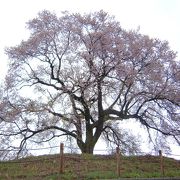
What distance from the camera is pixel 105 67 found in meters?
27.8

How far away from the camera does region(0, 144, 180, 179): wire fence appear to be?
19.4m

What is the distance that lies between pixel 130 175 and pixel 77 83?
8.79 m

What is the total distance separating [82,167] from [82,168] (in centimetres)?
17

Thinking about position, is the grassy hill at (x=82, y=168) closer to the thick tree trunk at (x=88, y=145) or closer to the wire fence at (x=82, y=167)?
the wire fence at (x=82, y=167)

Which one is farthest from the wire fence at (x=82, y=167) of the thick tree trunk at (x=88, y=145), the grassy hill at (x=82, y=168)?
the thick tree trunk at (x=88, y=145)

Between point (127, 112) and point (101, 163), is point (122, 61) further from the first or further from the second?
point (101, 163)

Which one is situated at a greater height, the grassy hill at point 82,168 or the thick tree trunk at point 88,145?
the thick tree trunk at point 88,145

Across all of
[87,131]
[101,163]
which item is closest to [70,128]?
[87,131]

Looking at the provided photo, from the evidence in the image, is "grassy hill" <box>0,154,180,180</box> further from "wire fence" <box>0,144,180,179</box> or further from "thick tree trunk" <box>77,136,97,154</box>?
"thick tree trunk" <box>77,136,97,154</box>

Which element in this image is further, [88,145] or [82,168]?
[88,145]

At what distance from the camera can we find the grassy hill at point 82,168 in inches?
757

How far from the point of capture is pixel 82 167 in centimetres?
2102

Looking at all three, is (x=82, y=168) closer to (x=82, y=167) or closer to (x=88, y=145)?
(x=82, y=167)

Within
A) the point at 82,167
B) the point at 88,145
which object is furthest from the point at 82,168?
the point at 88,145
